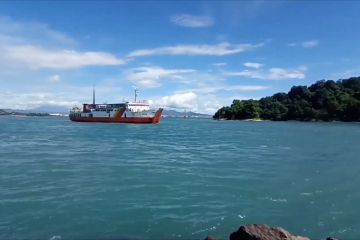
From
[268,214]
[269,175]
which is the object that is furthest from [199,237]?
[269,175]

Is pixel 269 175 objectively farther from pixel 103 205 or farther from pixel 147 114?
pixel 147 114

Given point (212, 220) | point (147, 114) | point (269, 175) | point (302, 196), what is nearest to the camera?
point (212, 220)

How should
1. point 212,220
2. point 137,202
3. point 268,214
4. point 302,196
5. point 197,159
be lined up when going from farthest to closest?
point 197,159
point 302,196
point 137,202
point 268,214
point 212,220

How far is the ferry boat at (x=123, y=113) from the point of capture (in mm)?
116812

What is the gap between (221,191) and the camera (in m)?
21.5

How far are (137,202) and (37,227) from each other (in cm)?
514

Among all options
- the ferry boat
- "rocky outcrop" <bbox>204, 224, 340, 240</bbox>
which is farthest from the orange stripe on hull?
"rocky outcrop" <bbox>204, 224, 340, 240</bbox>

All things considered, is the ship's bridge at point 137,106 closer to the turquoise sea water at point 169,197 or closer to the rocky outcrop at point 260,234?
the turquoise sea water at point 169,197

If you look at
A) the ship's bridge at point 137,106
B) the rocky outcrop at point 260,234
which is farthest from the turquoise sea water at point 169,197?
the ship's bridge at point 137,106

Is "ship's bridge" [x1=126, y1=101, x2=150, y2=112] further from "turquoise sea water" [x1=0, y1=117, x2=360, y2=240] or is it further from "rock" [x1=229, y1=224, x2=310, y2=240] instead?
"rock" [x1=229, y1=224, x2=310, y2=240]

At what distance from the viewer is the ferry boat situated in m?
117

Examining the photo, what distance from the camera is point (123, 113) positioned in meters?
117

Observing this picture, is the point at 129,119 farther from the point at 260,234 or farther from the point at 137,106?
the point at 260,234

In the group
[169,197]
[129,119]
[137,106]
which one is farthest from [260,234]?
[137,106]
